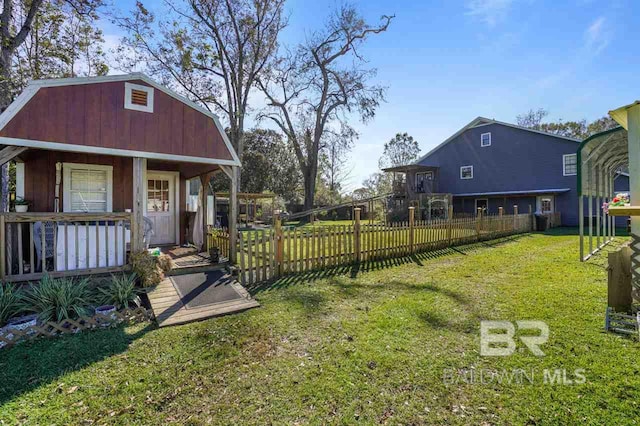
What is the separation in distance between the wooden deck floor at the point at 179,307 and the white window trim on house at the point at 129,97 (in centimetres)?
364

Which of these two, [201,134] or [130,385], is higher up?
[201,134]

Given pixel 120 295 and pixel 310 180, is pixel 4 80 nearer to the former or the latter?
pixel 120 295

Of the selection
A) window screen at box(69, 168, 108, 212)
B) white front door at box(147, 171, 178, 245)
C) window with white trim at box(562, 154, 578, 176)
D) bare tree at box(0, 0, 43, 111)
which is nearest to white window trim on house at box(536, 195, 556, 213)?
window with white trim at box(562, 154, 578, 176)

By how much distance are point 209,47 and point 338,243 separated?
58.2 ft

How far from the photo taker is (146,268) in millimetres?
5398

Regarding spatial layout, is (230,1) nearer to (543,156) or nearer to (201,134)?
(201,134)

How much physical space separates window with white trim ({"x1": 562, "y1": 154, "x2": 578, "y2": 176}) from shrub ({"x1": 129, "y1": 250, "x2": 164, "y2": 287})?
24168 mm

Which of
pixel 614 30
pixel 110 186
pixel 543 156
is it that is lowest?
pixel 110 186

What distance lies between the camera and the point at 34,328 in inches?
146

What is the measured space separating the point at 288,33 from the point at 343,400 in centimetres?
2339

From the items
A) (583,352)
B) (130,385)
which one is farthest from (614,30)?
(130,385)

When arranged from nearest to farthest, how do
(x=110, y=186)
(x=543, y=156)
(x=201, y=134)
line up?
1. (x=201, y=134)
2. (x=110, y=186)
3. (x=543, y=156)

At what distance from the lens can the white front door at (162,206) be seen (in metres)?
8.65

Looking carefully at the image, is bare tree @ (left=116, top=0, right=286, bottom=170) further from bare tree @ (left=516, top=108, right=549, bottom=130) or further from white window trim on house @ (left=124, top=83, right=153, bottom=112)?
bare tree @ (left=516, top=108, right=549, bottom=130)
